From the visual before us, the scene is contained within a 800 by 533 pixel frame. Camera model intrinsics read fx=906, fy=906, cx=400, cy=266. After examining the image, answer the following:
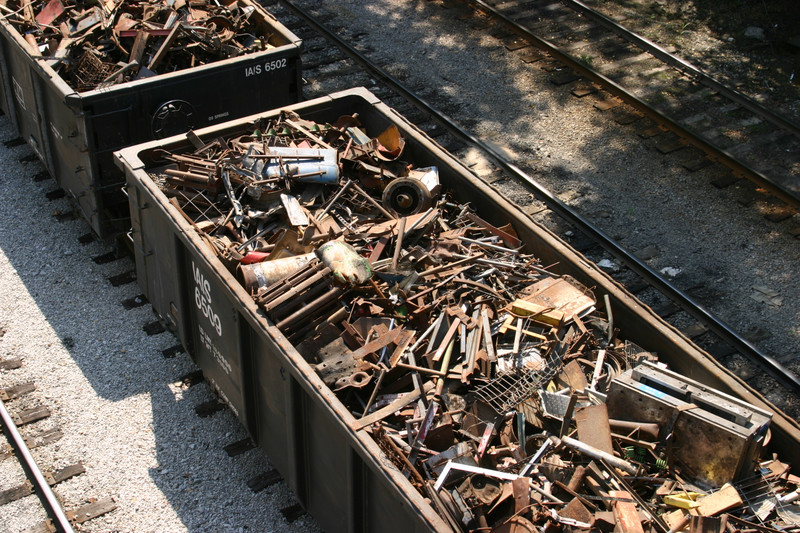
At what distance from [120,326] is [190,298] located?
1.58 m

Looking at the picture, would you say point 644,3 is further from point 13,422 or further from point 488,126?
point 13,422

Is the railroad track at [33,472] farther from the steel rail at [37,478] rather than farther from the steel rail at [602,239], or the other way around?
the steel rail at [602,239]

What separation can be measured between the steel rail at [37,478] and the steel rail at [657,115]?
849 centimetres

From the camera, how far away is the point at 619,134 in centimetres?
1177

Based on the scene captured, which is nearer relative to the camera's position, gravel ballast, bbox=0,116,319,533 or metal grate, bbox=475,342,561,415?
metal grate, bbox=475,342,561,415

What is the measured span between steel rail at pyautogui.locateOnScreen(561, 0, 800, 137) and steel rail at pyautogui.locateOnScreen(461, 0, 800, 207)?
1.13 m

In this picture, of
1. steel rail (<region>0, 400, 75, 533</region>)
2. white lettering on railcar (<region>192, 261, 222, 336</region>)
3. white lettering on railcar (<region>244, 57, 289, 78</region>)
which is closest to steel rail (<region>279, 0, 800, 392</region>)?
white lettering on railcar (<region>244, 57, 289, 78</region>)

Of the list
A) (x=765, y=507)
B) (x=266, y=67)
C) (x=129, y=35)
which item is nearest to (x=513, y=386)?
(x=765, y=507)

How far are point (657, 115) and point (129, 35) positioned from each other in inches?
264

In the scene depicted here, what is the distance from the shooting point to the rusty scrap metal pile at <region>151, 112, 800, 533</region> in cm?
552

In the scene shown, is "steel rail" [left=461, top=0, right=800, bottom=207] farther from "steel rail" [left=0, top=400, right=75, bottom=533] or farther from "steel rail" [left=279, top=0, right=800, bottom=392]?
"steel rail" [left=0, top=400, right=75, bottom=533]

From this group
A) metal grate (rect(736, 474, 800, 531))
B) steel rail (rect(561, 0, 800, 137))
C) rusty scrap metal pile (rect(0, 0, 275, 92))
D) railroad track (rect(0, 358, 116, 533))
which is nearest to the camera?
metal grate (rect(736, 474, 800, 531))

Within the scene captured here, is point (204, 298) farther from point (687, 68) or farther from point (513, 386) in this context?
point (687, 68)

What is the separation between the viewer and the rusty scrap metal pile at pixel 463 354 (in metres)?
5.52
